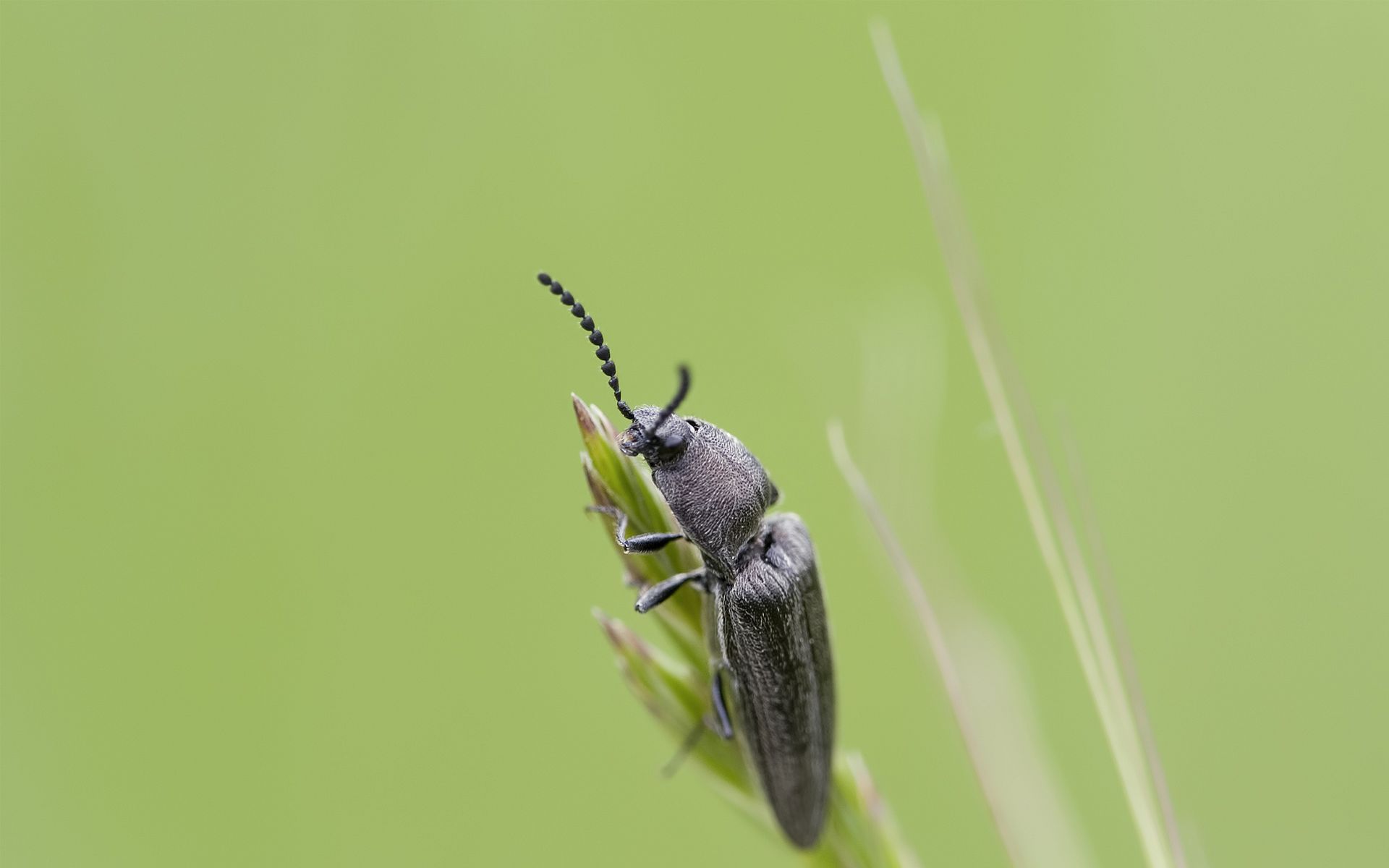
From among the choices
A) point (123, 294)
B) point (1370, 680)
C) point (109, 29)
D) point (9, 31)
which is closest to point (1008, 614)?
point (1370, 680)

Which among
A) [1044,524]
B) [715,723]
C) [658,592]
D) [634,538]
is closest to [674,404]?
[634,538]

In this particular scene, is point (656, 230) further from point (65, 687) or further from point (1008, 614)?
point (65, 687)

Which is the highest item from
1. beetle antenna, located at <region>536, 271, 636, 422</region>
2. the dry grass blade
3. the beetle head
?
beetle antenna, located at <region>536, 271, 636, 422</region>

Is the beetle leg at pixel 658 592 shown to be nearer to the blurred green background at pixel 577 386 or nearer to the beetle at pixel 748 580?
the beetle at pixel 748 580

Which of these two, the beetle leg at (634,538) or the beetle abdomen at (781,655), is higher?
the beetle leg at (634,538)

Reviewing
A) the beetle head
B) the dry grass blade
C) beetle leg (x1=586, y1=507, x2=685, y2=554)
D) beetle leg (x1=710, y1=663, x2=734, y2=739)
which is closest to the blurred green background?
the beetle head

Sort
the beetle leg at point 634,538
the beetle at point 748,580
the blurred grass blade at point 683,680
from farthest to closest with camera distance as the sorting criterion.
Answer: the beetle at point 748,580, the beetle leg at point 634,538, the blurred grass blade at point 683,680

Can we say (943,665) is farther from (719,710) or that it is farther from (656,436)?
(656,436)

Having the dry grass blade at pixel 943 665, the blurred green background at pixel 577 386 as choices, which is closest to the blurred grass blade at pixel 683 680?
the dry grass blade at pixel 943 665

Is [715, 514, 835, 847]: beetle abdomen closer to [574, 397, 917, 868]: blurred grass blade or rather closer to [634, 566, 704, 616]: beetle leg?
[574, 397, 917, 868]: blurred grass blade
